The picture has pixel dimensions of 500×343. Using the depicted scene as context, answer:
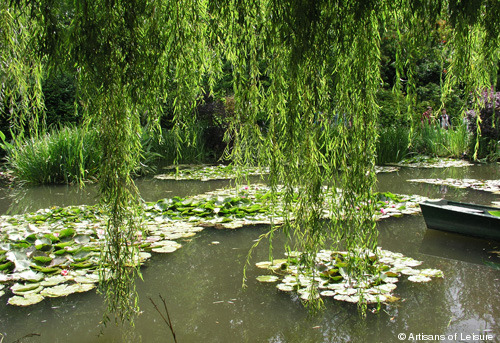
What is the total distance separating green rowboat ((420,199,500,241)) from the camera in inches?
120

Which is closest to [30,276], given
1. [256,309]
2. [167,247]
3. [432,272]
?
[167,247]

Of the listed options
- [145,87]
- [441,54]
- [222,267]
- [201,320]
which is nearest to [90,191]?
[222,267]

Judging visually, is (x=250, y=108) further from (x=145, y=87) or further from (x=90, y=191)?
(x=90, y=191)

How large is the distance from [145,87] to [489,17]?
1063mm

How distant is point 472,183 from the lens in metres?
5.62

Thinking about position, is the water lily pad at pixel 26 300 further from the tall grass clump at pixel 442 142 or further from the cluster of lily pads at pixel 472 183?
the tall grass clump at pixel 442 142

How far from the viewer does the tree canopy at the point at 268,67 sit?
4.01 ft

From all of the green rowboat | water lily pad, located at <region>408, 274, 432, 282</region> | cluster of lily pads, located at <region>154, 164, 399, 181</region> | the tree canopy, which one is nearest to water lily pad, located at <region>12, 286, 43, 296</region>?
the tree canopy

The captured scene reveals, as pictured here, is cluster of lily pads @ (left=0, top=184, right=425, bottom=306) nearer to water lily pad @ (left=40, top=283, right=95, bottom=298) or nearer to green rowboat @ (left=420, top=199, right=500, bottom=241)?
water lily pad @ (left=40, top=283, right=95, bottom=298)

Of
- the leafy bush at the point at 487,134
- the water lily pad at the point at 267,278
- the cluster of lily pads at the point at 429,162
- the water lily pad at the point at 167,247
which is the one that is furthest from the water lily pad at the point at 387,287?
the leafy bush at the point at 487,134

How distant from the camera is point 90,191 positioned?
5.60 m

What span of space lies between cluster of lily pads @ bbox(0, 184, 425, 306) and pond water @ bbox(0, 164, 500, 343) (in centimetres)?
15

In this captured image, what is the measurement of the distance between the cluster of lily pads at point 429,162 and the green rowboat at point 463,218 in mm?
4767

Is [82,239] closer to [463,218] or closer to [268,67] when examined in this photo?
[268,67]
